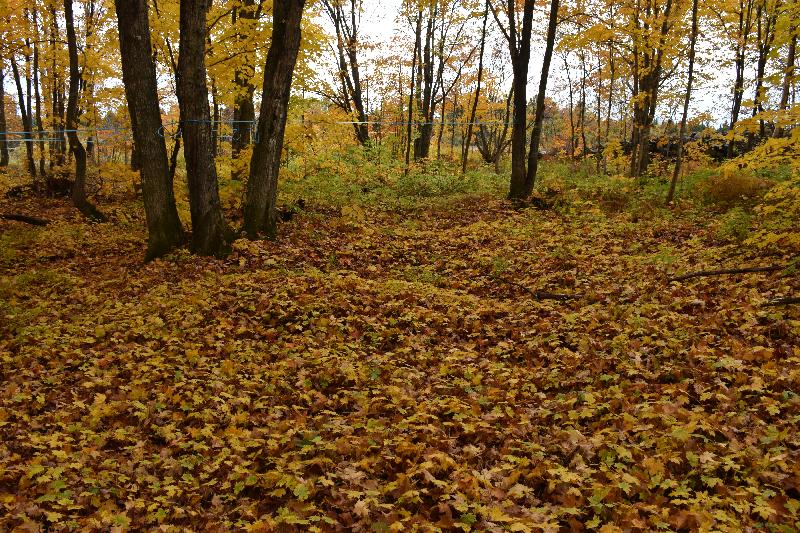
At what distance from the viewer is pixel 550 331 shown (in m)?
6.77

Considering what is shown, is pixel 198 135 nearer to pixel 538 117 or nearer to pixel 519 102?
pixel 519 102

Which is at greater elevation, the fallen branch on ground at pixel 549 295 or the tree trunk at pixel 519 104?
the tree trunk at pixel 519 104

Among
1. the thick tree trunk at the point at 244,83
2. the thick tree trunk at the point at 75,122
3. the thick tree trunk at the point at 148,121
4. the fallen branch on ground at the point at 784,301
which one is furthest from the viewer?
the thick tree trunk at the point at 75,122

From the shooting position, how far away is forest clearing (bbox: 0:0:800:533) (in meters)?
3.73

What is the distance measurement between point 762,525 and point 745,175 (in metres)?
12.2

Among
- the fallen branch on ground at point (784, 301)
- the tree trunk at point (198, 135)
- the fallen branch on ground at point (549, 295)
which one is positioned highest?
the tree trunk at point (198, 135)

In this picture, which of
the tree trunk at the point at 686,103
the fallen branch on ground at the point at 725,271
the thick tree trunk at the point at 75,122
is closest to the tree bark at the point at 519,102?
the tree trunk at the point at 686,103

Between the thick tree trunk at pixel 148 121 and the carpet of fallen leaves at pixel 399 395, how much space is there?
829mm

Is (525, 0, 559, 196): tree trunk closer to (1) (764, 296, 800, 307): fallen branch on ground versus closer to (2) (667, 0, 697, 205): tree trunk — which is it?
(2) (667, 0, 697, 205): tree trunk

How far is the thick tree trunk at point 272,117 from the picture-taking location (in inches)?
384

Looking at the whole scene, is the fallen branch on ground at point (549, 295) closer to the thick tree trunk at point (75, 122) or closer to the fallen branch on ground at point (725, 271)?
the fallen branch on ground at point (725, 271)

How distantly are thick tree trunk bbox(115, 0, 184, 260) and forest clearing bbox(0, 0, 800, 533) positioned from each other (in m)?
0.04

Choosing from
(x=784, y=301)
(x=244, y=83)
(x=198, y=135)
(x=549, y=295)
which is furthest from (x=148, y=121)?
(x=784, y=301)

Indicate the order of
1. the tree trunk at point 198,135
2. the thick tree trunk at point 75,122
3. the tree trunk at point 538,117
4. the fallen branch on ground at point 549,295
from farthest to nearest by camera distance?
the tree trunk at point 538,117, the thick tree trunk at point 75,122, the tree trunk at point 198,135, the fallen branch on ground at point 549,295
